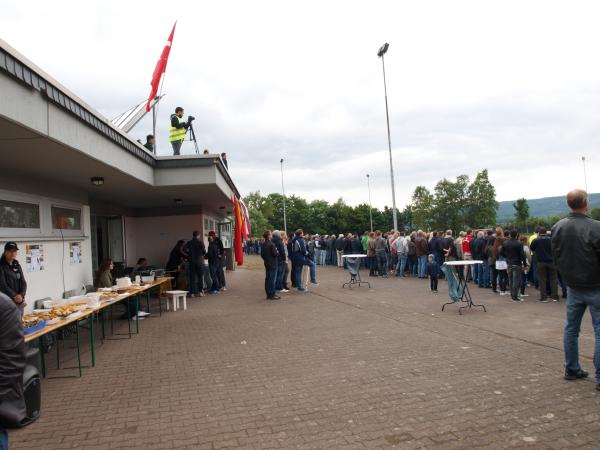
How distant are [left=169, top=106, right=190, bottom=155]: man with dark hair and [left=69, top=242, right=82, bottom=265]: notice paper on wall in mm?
3760

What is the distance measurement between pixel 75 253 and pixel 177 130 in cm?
444

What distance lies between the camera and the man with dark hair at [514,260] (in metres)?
10.7

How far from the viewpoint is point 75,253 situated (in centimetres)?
1052

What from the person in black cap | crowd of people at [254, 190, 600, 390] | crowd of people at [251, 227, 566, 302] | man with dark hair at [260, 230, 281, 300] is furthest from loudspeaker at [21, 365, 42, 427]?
man with dark hair at [260, 230, 281, 300]

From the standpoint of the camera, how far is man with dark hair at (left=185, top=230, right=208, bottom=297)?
1358cm

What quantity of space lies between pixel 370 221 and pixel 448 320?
77.6 metres

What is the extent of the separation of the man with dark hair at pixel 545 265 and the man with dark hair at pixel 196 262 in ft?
30.6

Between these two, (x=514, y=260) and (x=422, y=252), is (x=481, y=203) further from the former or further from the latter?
(x=514, y=260)

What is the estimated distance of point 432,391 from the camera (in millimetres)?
4781

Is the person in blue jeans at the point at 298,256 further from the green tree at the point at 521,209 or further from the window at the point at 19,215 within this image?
the green tree at the point at 521,209

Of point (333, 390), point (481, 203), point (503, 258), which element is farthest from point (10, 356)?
point (481, 203)

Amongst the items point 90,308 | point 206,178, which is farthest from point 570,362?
point 206,178

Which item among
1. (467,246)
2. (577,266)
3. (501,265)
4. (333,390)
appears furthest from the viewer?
(467,246)

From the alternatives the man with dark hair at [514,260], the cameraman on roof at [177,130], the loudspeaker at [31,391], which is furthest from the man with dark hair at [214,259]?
the loudspeaker at [31,391]
